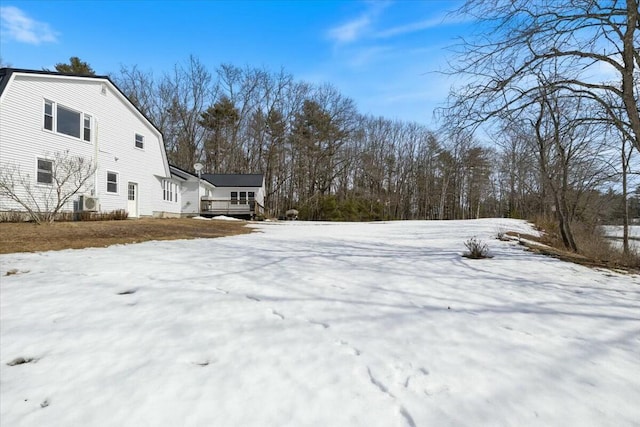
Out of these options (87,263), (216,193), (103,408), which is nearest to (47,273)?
(87,263)

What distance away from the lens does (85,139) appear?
1494 centimetres

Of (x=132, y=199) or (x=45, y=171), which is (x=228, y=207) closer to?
(x=132, y=199)

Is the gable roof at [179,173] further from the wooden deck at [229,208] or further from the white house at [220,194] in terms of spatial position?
the wooden deck at [229,208]

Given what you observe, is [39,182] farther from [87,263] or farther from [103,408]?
[103,408]

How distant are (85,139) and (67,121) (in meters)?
1.02

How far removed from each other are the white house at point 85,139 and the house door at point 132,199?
0.06 meters

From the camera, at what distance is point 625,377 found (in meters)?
2.15

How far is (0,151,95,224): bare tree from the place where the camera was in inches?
460

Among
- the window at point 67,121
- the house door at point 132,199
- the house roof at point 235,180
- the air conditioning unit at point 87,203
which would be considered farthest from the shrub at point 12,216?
the house roof at point 235,180

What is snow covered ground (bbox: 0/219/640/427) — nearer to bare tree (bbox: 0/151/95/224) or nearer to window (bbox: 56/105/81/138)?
bare tree (bbox: 0/151/95/224)

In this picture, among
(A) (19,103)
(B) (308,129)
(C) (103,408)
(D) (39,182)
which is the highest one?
(B) (308,129)

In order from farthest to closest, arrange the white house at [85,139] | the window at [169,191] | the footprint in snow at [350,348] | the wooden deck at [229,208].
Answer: the wooden deck at [229,208]
the window at [169,191]
the white house at [85,139]
the footprint in snow at [350,348]

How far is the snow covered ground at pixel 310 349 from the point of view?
181cm

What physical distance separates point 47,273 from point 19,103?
12337mm
